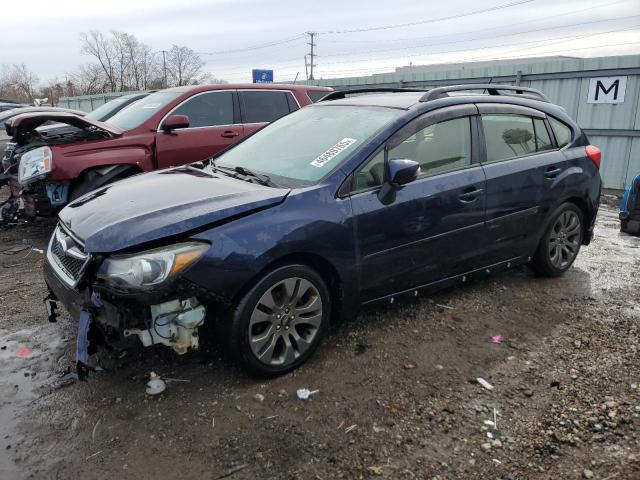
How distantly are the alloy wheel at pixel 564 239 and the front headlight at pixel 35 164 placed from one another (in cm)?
518

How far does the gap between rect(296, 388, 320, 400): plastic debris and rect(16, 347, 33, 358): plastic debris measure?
194 centimetres

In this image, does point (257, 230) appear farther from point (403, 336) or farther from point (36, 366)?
point (36, 366)

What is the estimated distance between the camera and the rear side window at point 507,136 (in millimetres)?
4207

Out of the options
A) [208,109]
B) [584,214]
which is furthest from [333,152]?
[208,109]

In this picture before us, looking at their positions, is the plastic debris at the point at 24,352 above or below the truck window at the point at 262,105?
below

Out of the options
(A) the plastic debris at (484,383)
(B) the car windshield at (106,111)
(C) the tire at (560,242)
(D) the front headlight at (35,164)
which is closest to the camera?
(A) the plastic debris at (484,383)

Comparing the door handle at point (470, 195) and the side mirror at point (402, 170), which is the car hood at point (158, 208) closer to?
the side mirror at point (402, 170)

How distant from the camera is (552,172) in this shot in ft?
15.0

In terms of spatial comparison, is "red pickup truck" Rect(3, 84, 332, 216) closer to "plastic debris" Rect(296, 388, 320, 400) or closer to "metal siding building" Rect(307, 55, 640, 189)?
"plastic debris" Rect(296, 388, 320, 400)

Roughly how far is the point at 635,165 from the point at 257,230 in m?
10.5

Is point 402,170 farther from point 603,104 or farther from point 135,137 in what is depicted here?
point 603,104

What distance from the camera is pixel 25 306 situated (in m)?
4.36

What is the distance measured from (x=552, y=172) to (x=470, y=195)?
113 centimetres

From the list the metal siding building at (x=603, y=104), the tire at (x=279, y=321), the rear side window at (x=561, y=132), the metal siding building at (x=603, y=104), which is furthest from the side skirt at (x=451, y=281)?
the metal siding building at (x=603, y=104)
